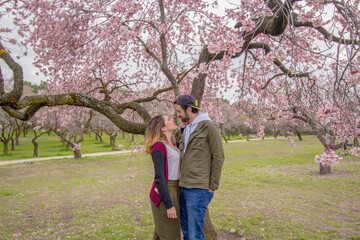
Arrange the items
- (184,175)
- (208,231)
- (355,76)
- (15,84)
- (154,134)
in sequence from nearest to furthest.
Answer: (355,76) < (184,175) < (154,134) < (15,84) < (208,231)

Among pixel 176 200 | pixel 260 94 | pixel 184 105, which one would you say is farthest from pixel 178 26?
pixel 176 200

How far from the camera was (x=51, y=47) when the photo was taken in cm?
615

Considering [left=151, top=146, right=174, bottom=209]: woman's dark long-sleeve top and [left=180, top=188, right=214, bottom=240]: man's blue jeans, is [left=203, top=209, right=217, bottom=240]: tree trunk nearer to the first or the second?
[left=180, top=188, right=214, bottom=240]: man's blue jeans

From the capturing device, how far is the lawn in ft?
17.6

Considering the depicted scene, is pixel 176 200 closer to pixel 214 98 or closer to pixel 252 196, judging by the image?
pixel 214 98

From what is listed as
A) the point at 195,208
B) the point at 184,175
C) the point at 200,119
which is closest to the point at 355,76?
the point at 200,119

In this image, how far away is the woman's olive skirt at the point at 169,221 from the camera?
2781 mm

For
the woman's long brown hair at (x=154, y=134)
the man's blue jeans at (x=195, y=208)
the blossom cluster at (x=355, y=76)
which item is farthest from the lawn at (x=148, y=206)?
the blossom cluster at (x=355, y=76)

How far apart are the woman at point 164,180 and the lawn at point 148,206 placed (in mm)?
2548

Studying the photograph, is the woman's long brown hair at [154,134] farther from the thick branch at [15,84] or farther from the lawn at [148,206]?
the lawn at [148,206]

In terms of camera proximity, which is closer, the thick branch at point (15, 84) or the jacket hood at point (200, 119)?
the jacket hood at point (200, 119)

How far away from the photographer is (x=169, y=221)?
2.79 meters

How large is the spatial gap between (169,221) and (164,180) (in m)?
0.50

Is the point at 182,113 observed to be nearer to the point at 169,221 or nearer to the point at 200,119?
the point at 200,119
